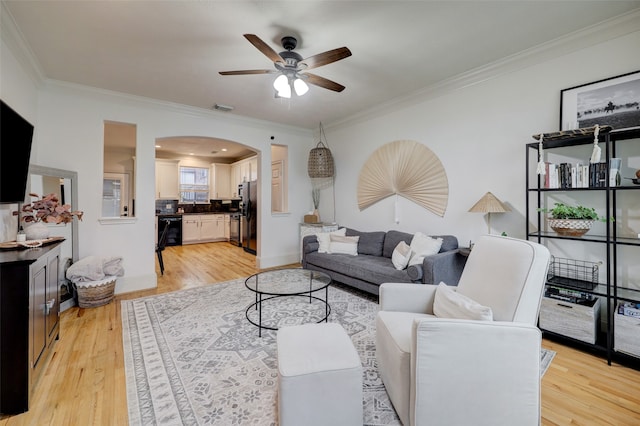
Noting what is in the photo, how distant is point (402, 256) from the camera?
337 centimetres

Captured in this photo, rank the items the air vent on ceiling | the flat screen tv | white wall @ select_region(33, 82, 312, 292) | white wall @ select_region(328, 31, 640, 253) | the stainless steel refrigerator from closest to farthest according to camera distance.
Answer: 1. the flat screen tv
2. white wall @ select_region(328, 31, 640, 253)
3. white wall @ select_region(33, 82, 312, 292)
4. the air vent on ceiling
5. the stainless steel refrigerator

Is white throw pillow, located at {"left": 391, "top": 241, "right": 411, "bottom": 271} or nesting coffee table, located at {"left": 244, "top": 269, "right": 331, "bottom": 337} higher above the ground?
white throw pillow, located at {"left": 391, "top": 241, "right": 411, "bottom": 271}

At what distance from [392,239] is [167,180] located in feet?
22.1

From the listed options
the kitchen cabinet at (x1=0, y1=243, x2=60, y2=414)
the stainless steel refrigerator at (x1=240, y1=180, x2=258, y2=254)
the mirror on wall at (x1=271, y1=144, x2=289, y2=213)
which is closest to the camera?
the kitchen cabinet at (x1=0, y1=243, x2=60, y2=414)

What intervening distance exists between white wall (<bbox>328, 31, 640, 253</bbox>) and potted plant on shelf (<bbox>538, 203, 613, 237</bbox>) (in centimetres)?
52

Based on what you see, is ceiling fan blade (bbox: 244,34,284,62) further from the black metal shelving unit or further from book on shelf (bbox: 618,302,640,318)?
book on shelf (bbox: 618,302,640,318)

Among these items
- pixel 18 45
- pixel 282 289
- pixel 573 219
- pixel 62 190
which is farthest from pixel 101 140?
pixel 573 219

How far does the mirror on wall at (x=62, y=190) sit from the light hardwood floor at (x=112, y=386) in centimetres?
95

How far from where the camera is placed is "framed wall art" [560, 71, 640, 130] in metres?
2.32

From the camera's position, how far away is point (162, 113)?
4246 millimetres

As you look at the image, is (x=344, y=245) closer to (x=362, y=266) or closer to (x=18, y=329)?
(x=362, y=266)

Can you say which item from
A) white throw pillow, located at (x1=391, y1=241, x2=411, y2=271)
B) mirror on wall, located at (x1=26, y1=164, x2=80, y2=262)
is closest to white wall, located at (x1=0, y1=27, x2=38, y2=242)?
mirror on wall, located at (x1=26, y1=164, x2=80, y2=262)

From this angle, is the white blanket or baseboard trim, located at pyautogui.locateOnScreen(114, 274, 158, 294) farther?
baseboard trim, located at pyautogui.locateOnScreen(114, 274, 158, 294)

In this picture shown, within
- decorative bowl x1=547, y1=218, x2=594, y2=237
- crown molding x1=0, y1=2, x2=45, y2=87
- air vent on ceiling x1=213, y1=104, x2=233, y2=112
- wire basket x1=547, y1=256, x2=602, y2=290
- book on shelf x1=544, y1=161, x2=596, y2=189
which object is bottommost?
wire basket x1=547, y1=256, x2=602, y2=290
